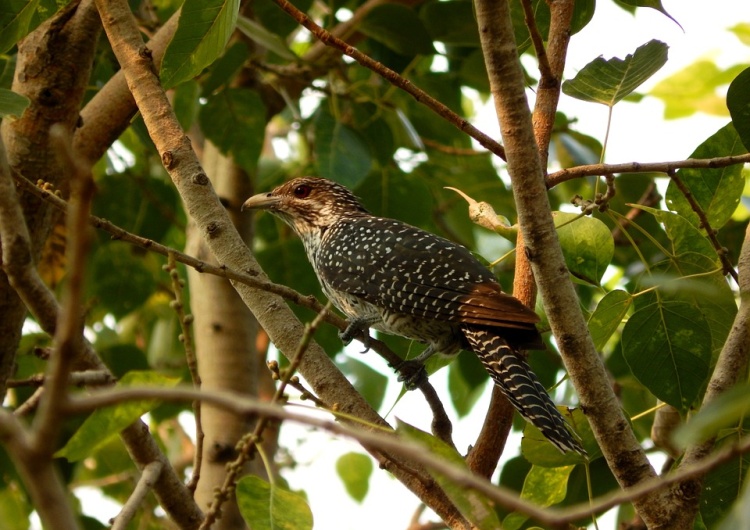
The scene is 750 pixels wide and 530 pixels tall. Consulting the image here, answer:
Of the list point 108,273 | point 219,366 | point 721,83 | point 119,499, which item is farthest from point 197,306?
point 721,83

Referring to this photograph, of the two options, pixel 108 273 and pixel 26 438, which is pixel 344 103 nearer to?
pixel 108 273

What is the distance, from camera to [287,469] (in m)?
7.15

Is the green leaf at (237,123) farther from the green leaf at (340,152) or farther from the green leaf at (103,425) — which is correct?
the green leaf at (103,425)

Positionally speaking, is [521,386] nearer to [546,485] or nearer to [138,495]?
[546,485]

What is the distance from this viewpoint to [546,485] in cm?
301

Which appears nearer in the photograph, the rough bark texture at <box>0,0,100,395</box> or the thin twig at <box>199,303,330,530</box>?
the thin twig at <box>199,303,330,530</box>

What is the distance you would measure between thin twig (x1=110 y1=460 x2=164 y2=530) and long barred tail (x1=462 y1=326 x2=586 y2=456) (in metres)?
1.22

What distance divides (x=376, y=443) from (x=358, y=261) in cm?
341

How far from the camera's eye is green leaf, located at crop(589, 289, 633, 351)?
2.83 m

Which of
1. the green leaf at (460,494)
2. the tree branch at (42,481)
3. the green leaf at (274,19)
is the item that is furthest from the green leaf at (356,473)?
the tree branch at (42,481)

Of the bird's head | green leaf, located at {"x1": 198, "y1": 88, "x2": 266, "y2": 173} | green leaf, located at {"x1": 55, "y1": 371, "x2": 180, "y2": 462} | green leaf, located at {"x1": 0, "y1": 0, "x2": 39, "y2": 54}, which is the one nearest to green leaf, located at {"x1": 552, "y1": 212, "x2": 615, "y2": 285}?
green leaf, located at {"x1": 55, "y1": 371, "x2": 180, "y2": 462}

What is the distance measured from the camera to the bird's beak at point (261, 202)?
4949 mm

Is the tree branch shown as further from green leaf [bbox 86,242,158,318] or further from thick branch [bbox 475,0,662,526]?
green leaf [bbox 86,242,158,318]

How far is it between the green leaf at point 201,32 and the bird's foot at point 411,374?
1.50m
